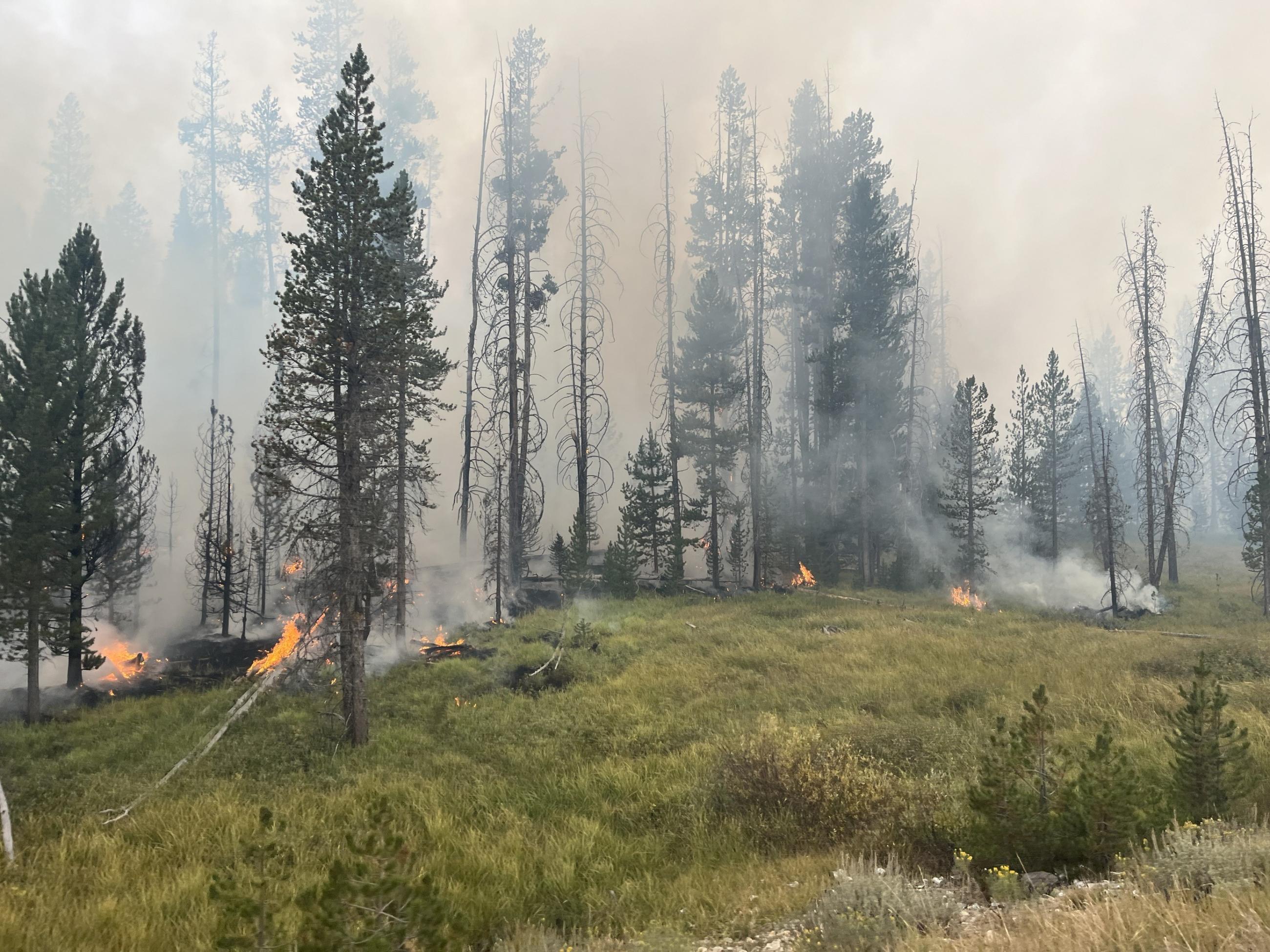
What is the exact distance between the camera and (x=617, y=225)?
34875 mm

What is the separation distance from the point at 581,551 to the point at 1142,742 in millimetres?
18146

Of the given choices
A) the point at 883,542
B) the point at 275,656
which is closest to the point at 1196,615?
the point at 883,542

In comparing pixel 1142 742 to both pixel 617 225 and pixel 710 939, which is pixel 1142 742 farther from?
pixel 617 225

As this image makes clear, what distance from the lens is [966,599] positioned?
2742 centimetres

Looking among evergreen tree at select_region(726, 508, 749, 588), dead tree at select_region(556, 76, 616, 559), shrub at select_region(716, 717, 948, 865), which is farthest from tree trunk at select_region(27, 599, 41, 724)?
evergreen tree at select_region(726, 508, 749, 588)

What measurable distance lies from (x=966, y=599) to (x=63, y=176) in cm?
6667

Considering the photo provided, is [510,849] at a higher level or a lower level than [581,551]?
lower

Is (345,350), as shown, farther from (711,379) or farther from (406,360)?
(711,379)

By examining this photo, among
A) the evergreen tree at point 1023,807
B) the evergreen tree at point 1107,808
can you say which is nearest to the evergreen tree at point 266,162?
the evergreen tree at point 1023,807

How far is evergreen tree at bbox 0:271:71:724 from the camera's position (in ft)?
48.6

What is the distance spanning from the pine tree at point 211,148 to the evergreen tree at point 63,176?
6.72 metres

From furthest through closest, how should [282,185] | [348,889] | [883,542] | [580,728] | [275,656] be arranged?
[282,185] → [883,542] → [275,656] → [580,728] → [348,889]

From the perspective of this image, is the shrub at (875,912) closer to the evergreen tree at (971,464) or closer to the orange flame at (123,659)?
the orange flame at (123,659)

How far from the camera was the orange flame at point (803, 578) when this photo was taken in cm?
2986
